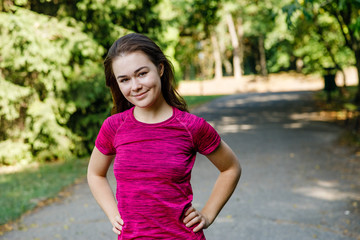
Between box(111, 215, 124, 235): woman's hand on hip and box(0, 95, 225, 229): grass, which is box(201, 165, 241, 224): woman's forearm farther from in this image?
box(0, 95, 225, 229): grass

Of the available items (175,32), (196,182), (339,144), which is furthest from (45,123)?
(175,32)

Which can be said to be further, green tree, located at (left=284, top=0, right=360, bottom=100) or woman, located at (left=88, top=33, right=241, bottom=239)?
green tree, located at (left=284, top=0, right=360, bottom=100)

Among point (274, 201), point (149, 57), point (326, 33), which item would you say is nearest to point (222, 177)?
point (149, 57)

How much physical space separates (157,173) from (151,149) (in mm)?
107

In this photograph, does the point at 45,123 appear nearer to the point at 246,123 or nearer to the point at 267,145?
the point at 267,145

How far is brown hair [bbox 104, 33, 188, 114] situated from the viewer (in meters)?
1.87

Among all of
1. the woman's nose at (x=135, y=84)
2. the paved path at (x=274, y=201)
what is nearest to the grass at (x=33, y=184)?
the paved path at (x=274, y=201)

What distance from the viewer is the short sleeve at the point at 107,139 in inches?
77.1

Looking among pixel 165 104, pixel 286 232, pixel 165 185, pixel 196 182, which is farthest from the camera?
pixel 196 182

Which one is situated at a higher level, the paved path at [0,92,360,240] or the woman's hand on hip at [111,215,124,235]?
the woman's hand on hip at [111,215,124,235]

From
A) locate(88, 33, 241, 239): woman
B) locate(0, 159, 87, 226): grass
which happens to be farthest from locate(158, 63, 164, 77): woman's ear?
locate(0, 159, 87, 226): grass

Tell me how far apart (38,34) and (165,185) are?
24.2ft

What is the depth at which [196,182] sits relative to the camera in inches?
286

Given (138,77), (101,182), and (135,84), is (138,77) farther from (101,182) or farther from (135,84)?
(101,182)
